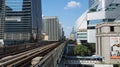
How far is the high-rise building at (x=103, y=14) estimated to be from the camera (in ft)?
313

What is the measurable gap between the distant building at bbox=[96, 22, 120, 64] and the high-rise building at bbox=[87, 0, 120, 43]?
14575mm

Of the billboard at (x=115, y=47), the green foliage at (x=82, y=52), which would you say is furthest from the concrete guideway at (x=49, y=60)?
the green foliage at (x=82, y=52)

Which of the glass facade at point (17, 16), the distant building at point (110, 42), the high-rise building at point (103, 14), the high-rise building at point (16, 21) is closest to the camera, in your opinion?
the distant building at point (110, 42)

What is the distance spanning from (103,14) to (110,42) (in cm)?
2140

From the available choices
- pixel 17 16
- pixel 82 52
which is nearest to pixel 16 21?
pixel 17 16

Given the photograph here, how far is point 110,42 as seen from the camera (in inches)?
3022

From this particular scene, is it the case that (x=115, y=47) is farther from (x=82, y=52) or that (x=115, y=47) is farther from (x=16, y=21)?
(x=16, y=21)

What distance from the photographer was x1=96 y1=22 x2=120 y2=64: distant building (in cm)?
7444

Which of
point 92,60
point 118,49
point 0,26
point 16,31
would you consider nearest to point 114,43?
point 118,49

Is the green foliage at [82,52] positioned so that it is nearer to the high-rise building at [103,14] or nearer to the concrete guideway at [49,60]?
the high-rise building at [103,14]

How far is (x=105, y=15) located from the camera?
95.1 meters

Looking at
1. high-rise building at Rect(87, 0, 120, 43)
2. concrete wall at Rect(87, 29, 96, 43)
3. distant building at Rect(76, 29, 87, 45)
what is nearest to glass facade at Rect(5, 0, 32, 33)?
distant building at Rect(76, 29, 87, 45)

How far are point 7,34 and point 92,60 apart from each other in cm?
7051

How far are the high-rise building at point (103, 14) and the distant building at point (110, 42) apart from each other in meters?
14.6
